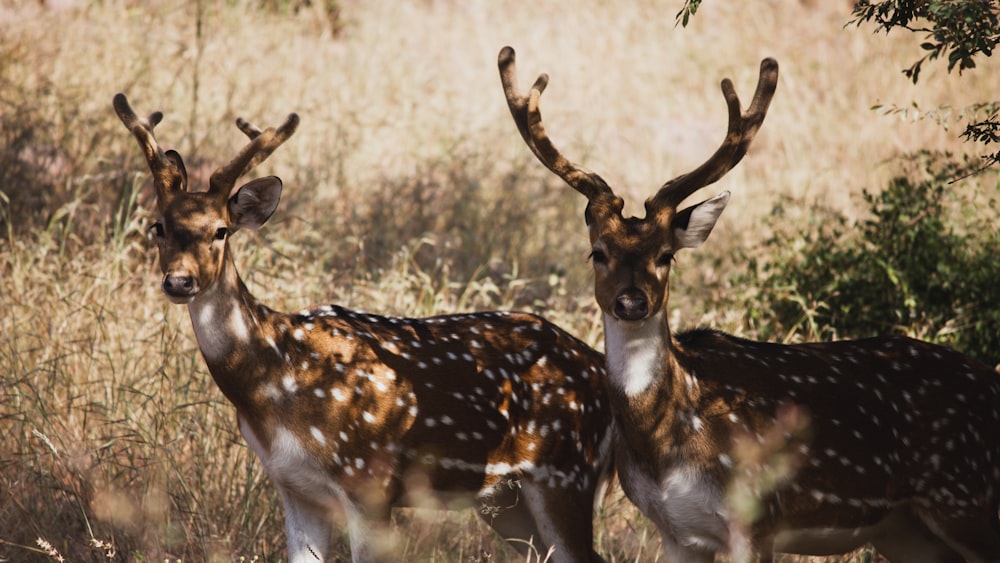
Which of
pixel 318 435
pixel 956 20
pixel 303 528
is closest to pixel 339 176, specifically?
pixel 303 528

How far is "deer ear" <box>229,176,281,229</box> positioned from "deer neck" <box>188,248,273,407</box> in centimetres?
25

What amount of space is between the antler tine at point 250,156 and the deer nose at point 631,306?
1571 mm

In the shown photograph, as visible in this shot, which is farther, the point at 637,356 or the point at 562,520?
the point at 562,520

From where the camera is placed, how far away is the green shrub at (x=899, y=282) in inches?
291

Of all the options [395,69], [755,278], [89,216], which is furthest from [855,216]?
[89,216]

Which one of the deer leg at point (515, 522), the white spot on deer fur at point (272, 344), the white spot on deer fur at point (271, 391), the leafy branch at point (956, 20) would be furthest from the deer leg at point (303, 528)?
A: the leafy branch at point (956, 20)

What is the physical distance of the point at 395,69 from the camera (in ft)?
40.3

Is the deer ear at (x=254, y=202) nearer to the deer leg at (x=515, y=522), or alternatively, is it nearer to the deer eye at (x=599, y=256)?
the deer eye at (x=599, y=256)

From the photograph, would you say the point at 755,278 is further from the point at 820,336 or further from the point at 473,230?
the point at 473,230

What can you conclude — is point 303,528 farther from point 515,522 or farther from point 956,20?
point 956,20

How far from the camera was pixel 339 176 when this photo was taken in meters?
9.84

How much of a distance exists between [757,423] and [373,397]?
59.9 inches

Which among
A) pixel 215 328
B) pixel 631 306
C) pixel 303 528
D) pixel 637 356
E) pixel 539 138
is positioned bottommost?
pixel 303 528

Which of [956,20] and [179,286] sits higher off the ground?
[956,20]
